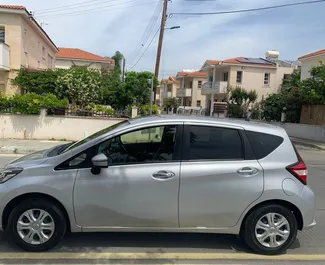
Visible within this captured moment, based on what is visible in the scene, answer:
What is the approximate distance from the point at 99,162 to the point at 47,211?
811 mm

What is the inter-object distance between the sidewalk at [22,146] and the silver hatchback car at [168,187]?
8.95 m

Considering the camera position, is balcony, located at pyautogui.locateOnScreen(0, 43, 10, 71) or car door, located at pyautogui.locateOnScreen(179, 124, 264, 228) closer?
car door, located at pyautogui.locateOnScreen(179, 124, 264, 228)

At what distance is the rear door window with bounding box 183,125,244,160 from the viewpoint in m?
4.02

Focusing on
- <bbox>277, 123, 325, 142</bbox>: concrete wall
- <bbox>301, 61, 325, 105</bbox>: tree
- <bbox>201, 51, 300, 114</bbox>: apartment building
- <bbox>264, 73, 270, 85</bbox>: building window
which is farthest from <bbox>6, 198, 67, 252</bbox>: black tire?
<bbox>264, 73, 270, 85</bbox>: building window

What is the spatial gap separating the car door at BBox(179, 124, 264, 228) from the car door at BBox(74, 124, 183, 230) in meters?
0.13

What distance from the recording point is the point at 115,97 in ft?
77.6

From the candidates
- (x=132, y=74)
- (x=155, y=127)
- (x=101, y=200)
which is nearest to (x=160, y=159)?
(x=155, y=127)

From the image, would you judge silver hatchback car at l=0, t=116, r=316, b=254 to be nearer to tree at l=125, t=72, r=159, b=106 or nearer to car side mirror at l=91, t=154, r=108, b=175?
car side mirror at l=91, t=154, r=108, b=175

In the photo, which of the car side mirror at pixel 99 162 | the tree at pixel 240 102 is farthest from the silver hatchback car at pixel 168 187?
the tree at pixel 240 102

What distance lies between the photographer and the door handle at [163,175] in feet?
12.7

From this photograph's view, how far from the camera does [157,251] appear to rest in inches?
158

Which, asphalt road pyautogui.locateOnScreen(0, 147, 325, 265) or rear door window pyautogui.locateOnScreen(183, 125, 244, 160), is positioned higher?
rear door window pyautogui.locateOnScreen(183, 125, 244, 160)

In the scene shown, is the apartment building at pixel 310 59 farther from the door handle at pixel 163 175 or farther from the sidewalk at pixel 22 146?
the door handle at pixel 163 175

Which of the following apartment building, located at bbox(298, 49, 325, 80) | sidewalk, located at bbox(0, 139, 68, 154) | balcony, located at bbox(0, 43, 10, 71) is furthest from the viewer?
apartment building, located at bbox(298, 49, 325, 80)
